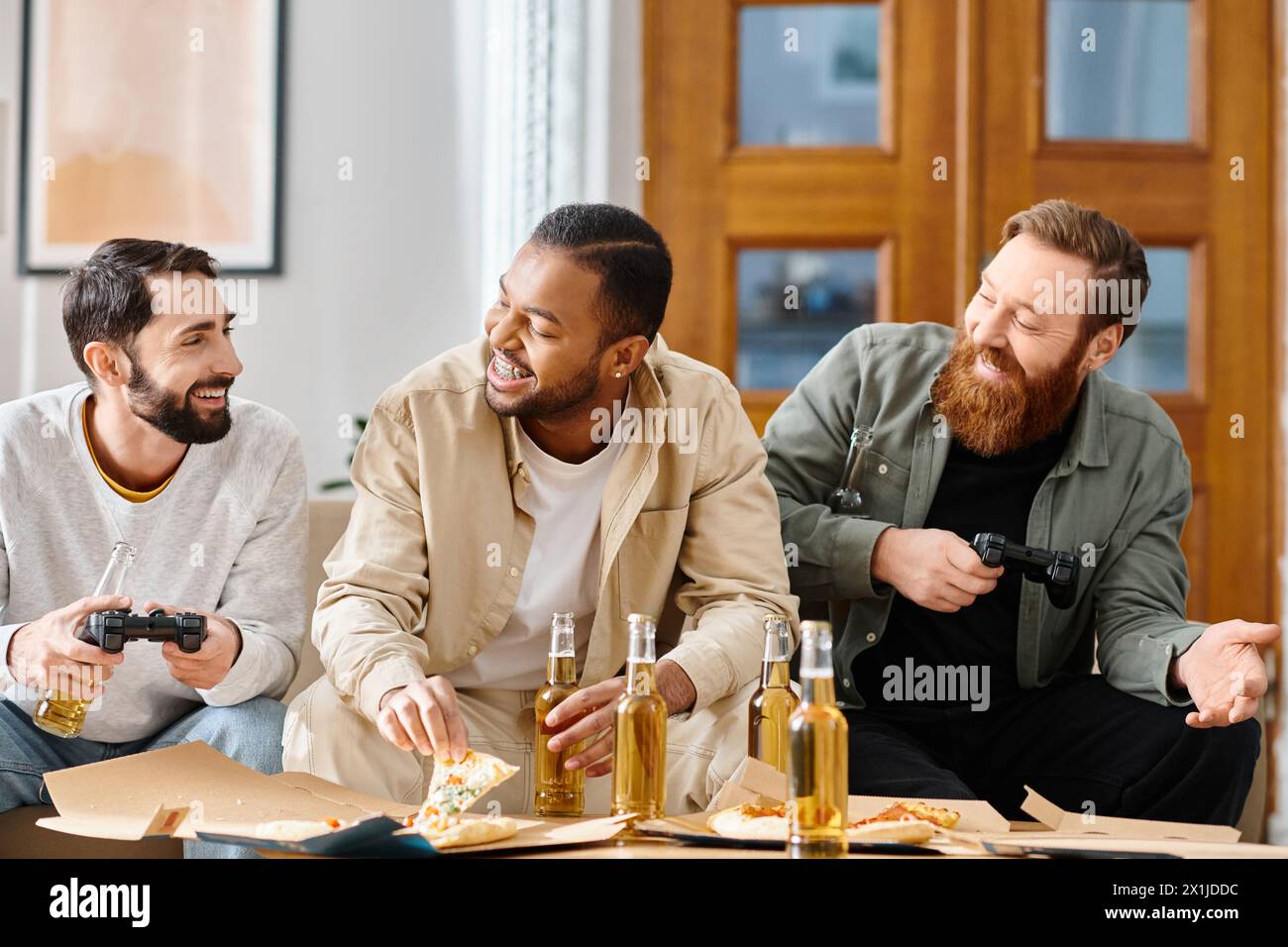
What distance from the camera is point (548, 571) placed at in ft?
5.95

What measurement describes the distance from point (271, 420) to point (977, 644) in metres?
1.08

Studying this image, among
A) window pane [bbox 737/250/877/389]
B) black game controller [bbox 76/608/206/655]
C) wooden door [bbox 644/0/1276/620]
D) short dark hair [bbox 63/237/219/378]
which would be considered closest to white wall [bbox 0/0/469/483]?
wooden door [bbox 644/0/1276/620]

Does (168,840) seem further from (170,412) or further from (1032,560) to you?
(1032,560)

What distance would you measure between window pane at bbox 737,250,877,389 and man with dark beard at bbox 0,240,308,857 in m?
1.74

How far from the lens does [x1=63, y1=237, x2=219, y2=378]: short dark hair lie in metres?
1.87

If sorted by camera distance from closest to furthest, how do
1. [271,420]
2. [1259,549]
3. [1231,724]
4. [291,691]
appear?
[1231,724] → [271,420] → [291,691] → [1259,549]

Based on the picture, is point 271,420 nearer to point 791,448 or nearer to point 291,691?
point 291,691

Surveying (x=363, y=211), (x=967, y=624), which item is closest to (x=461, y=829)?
(x=967, y=624)

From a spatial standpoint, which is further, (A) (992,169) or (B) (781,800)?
(A) (992,169)

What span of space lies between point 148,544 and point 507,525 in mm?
495
